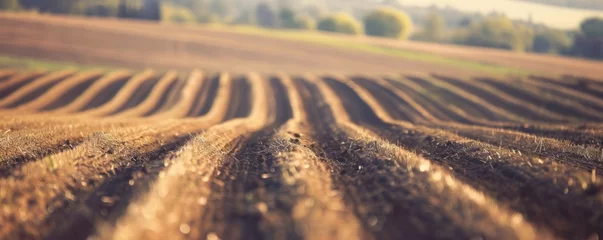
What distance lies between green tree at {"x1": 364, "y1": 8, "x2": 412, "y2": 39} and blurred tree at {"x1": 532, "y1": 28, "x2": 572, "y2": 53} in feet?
102

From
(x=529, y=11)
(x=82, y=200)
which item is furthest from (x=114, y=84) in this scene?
(x=529, y=11)

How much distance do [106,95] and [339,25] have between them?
86.1m

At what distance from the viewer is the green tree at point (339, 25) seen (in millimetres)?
104812

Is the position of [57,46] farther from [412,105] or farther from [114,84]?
[412,105]

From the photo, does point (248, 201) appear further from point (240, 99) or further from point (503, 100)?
point (503, 100)

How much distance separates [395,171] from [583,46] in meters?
77.8

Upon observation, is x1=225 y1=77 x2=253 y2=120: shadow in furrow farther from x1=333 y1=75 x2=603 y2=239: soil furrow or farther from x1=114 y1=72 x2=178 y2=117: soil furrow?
x1=333 y1=75 x2=603 y2=239: soil furrow

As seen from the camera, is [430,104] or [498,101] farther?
[498,101]

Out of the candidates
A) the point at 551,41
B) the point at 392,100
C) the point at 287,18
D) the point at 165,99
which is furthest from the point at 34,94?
the point at 287,18

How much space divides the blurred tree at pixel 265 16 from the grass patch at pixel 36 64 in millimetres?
96845

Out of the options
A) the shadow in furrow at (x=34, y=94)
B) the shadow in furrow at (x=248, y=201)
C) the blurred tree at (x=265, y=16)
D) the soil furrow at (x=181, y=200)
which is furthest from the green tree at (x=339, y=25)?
the shadow in furrow at (x=248, y=201)

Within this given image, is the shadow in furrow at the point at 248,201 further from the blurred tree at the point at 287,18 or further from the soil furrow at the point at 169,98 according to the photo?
the blurred tree at the point at 287,18

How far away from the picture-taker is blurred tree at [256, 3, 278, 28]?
132 m

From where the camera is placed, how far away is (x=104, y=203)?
5.70 metres
